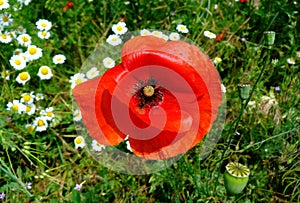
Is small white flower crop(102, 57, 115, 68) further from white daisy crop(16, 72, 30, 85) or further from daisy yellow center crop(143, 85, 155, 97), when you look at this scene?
daisy yellow center crop(143, 85, 155, 97)

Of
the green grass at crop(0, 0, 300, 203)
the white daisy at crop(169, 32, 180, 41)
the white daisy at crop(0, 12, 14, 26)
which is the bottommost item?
the green grass at crop(0, 0, 300, 203)

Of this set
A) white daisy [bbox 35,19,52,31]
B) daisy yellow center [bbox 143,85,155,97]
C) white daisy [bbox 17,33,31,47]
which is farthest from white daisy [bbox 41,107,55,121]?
daisy yellow center [bbox 143,85,155,97]

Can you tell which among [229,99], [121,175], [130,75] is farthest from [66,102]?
[130,75]

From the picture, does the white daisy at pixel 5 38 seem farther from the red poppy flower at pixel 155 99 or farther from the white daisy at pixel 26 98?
the red poppy flower at pixel 155 99

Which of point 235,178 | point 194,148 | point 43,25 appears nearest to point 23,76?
point 43,25

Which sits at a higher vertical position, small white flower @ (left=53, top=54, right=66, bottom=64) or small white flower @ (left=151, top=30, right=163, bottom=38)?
small white flower @ (left=151, top=30, right=163, bottom=38)

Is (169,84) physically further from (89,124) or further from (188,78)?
(89,124)

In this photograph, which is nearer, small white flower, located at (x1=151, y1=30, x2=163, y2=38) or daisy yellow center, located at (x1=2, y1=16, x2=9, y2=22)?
small white flower, located at (x1=151, y1=30, x2=163, y2=38)
